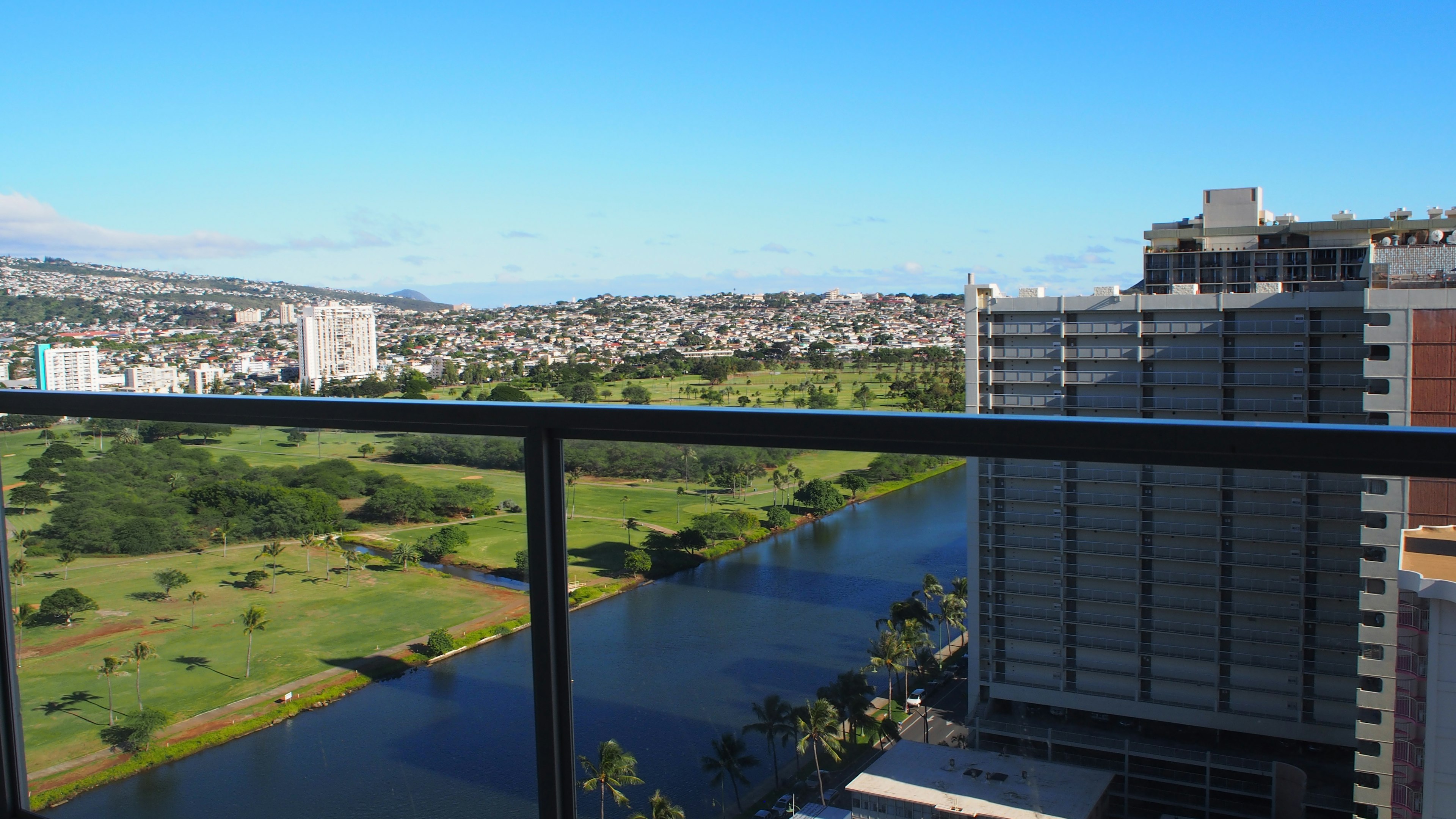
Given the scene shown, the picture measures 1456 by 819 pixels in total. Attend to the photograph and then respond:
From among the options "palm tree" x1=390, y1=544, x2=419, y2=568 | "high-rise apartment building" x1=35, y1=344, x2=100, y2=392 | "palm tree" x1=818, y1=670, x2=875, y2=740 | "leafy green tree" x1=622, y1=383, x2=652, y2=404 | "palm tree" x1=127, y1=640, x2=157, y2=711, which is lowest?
"palm tree" x1=127, y1=640, x2=157, y2=711

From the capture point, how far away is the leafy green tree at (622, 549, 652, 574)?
1227mm

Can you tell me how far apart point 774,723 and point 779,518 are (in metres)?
0.25

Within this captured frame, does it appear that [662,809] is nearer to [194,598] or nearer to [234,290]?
[194,598]

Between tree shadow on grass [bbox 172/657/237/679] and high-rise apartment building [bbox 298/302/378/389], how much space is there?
14230mm

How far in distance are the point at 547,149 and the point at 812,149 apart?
33.1ft

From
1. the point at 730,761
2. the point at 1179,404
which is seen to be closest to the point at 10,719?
the point at 730,761

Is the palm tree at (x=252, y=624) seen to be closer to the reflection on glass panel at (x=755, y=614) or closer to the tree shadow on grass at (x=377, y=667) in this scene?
the tree shadow on grass at (x=377, y=667)

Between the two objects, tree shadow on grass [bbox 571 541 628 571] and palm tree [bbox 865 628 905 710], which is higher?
tree shadow on grass [bbox 571 541 628 571]

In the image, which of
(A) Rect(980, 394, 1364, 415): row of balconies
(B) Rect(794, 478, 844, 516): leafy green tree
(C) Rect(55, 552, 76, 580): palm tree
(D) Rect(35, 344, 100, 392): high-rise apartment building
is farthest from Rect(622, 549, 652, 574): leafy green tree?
(C) Rect(55, 552, 76, 580): palm tree

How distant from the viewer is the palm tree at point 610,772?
1248 mm

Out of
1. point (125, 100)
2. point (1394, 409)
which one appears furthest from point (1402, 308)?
point (125, 100)

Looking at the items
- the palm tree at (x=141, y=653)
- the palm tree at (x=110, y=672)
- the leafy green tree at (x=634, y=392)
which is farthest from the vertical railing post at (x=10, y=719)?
the leafy green tree at (x=634, y=392)

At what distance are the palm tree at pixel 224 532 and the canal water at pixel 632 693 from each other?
1.19ft

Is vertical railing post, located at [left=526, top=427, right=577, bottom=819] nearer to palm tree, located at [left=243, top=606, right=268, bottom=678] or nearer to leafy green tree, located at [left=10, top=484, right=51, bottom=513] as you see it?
palm tree, located at [left=243, top=606, right=268, bottom=678]
